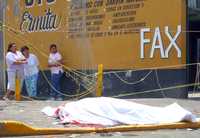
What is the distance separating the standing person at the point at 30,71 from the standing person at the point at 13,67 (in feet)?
1.91

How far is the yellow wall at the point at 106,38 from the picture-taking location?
675 inches

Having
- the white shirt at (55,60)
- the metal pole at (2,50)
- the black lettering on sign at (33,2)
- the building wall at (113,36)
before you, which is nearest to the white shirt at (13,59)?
the white shirt at (55,60)

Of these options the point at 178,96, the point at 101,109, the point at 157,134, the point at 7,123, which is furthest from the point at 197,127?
the point at 178,96

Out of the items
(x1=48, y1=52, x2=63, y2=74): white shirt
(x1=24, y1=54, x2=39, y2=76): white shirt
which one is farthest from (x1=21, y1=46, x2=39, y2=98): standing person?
(x1=48, y1=52, x2=63, y2=74): white shirt

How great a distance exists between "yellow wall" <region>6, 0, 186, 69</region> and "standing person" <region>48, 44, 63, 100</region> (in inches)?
19.5

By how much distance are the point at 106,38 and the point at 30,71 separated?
288 centimetres

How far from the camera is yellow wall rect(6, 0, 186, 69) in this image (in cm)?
1716

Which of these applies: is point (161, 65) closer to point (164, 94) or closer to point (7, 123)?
point (164, 94)

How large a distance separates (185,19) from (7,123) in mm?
7928

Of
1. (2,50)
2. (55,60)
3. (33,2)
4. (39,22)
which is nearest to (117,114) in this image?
(55,60)

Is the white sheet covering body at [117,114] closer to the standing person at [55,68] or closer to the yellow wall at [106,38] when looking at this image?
the yellow wall at [106,38]

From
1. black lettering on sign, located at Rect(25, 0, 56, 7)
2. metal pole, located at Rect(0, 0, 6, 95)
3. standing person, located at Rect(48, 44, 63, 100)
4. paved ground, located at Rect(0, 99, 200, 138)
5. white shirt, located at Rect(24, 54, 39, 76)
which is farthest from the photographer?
metal pole, located at Rect(0, 0, 6, 95)

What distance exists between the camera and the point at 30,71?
792 inches

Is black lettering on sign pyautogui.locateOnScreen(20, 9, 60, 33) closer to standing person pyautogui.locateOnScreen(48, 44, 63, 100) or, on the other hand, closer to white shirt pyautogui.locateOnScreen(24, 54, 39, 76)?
standing person pyautogui.locateOnScreen(48, 44, 63, 100)
